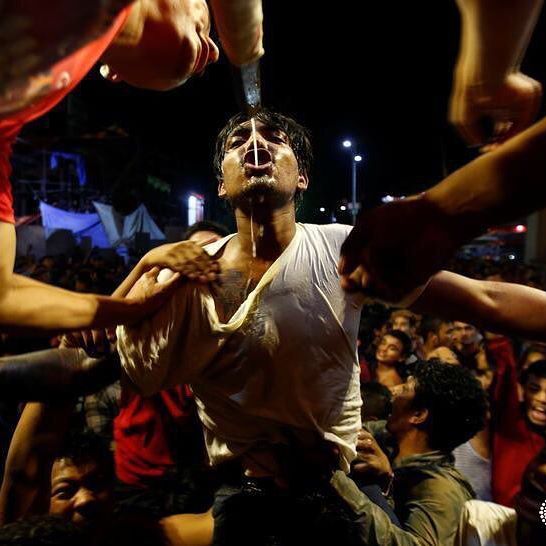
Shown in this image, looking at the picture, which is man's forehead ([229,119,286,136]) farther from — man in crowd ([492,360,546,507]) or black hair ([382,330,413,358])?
black hair ([382,330,413,358])

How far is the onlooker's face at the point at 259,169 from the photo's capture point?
2.63 meters

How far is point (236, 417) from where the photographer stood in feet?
8.02

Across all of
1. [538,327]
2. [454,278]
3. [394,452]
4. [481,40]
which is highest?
[481,40]

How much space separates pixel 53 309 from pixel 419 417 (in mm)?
2256

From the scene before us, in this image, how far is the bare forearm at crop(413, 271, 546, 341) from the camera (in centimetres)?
241

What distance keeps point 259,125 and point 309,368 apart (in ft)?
4.06

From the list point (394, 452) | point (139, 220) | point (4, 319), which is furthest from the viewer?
point (139, 220)

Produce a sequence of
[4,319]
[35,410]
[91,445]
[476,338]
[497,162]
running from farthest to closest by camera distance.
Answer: [476,338], [91,445], [35,410], [4,319], [497,162]

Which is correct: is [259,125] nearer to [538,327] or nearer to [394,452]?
[538,327]

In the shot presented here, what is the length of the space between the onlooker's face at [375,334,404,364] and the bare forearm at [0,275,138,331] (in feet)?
11.3

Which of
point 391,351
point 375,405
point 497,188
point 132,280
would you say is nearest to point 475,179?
point 497,188

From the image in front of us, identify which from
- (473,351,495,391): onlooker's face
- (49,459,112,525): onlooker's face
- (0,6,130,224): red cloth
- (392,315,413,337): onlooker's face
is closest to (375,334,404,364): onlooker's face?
(473,351,495,391): onlooker's face

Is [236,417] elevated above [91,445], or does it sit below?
above

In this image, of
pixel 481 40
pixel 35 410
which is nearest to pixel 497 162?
pixel 481 40
